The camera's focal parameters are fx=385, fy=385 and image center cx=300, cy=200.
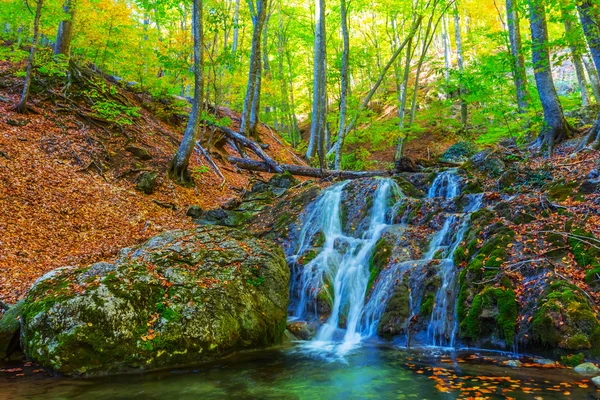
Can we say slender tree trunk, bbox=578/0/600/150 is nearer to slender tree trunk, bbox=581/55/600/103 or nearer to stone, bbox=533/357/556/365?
stone, bbox=533/357/556/365

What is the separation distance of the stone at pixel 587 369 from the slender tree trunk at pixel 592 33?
6285 millimetres

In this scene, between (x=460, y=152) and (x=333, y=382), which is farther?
(x=460, y=152)

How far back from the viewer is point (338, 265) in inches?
329

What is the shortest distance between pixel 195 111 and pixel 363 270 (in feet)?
25.0

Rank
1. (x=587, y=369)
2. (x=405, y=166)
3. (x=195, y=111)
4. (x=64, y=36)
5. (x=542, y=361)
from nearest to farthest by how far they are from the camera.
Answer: (x=587, y=369), (x=542, y=361), (x=195, y=111), (x=405, y=166), (x=64, y=36)

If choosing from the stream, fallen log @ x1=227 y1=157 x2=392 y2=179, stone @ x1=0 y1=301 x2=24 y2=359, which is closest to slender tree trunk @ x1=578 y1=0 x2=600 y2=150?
the stream

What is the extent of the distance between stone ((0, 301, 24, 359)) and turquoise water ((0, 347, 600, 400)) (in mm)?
562

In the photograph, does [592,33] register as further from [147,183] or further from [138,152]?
[138,152]

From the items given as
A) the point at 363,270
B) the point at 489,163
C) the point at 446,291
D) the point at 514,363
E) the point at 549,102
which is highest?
the point at 549,102

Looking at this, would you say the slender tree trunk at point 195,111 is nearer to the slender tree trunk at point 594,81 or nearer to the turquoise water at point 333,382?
the turquoise water at point 333,382

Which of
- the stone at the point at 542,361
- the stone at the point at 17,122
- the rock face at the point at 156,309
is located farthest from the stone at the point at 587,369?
the stone at the point at 17,122

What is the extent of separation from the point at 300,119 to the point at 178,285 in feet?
113

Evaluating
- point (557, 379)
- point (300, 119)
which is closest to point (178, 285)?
point (557, 379)

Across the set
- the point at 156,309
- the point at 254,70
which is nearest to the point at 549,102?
the point at 156,309
